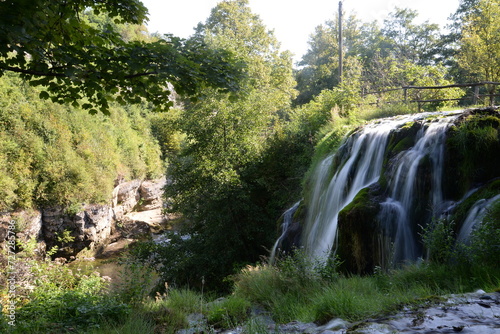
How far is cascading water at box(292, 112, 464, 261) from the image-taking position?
19.7 ft

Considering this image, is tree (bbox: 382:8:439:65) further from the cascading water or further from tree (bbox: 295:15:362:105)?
the cascading water

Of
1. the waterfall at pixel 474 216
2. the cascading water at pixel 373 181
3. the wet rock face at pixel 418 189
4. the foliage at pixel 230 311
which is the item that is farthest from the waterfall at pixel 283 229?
the waterfall at pixel 474 216

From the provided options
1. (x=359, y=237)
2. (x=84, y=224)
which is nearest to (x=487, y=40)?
(x=359, y=237)

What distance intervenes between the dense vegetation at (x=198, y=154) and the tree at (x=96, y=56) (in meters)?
0.02

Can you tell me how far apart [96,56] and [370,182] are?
20.2 ft

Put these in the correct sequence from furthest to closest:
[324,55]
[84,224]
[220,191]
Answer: [324,55], [84,224], [220,191]

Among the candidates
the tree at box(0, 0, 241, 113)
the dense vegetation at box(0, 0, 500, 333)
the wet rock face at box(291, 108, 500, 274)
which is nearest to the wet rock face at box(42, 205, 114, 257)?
the dense vegetation at box(0, 0, 500, 333)

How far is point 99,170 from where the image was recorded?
18.8 meters

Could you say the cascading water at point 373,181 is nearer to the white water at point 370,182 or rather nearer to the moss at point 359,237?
the white water at point 370,182

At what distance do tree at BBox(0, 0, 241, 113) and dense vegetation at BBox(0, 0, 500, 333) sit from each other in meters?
0.02

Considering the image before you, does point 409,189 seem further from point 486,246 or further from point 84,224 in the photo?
point 84,224

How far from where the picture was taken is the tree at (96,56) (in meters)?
3.60

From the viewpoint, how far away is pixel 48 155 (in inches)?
653

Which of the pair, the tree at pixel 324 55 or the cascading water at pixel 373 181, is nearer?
the cascading water at pixel 373 181
